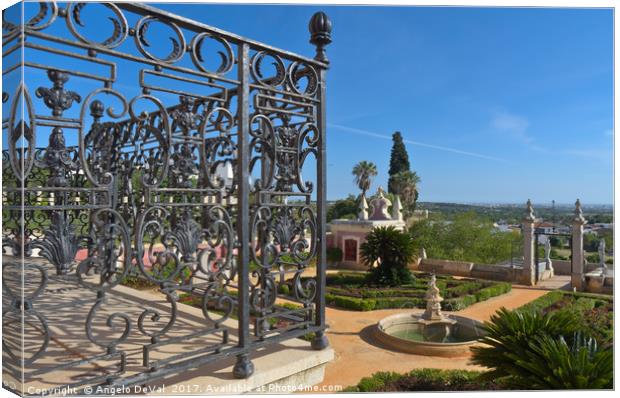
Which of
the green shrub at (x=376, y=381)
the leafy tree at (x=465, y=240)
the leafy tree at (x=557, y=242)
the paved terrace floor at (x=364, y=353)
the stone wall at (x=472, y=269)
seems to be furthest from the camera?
the leafy tree at (x=557, y=242)

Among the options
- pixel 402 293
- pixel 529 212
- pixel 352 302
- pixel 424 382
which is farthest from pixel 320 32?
pixel 529 212

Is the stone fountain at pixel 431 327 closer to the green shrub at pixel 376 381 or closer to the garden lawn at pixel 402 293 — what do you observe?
the garden lawn at pixel 402 293

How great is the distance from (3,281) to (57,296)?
3161 mm

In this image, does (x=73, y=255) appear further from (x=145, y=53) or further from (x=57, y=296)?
(x=57, y=296)

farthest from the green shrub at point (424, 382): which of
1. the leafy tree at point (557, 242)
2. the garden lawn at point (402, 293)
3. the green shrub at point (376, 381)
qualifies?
the leafy tree at point (557, 242)

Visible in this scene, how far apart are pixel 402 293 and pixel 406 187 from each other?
1834 centimetres

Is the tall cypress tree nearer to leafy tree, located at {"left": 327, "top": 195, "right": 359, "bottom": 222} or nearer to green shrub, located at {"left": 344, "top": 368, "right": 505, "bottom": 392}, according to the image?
leafy tree, located at {"left": 327, "top": 195, "right": 359, "bottom": 222}

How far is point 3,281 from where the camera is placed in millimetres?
2652

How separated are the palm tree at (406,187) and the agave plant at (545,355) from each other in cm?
2658

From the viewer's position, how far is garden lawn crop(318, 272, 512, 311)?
472 inches

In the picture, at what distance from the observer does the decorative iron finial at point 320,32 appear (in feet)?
12.0

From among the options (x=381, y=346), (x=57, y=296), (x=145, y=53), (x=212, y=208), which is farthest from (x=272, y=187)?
(x=381, y=346)

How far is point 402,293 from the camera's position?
1299cm

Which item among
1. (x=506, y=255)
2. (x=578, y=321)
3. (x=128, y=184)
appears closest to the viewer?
(x=578, y=321)
